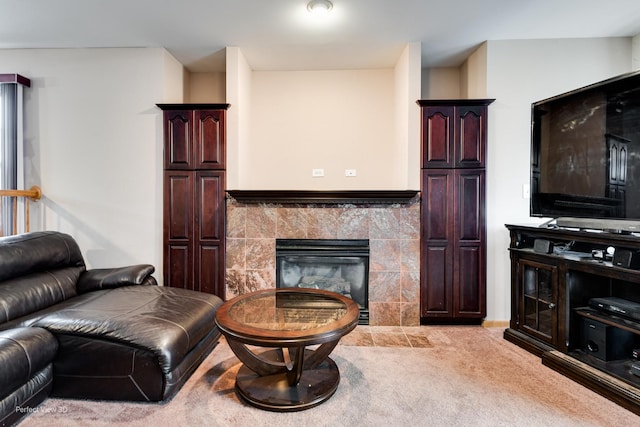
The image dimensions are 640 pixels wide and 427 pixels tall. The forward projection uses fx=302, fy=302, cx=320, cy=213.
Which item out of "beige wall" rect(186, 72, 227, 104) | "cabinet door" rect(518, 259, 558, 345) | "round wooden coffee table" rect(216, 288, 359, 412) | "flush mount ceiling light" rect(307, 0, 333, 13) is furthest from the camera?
"beige wall" rect(186, 72, 227, 104)

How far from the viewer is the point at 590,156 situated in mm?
2160

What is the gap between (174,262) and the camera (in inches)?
122

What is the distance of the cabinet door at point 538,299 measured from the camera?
227 centimetres

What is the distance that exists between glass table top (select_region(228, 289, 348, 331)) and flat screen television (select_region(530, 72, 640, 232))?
6.14 feet

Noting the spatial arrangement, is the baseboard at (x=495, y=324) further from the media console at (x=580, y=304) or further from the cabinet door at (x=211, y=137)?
the cabinet door at (x=211, y=137)

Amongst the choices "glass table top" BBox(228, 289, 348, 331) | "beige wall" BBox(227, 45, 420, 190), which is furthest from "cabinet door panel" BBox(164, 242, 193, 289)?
"glass table top" BBox(228, 289, 348, 331)

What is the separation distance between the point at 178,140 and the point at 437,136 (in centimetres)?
260

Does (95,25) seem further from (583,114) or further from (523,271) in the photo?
(523,271)

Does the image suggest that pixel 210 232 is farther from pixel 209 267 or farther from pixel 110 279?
pixel 110 279

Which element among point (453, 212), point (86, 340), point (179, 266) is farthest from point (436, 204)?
point (86, 340)

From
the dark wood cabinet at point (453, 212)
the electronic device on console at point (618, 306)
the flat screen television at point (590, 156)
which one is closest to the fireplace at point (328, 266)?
the dark wood cabinet at point (453, 212)

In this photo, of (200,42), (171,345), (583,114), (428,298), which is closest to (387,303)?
(428,298)

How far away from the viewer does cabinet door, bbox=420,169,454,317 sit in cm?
296

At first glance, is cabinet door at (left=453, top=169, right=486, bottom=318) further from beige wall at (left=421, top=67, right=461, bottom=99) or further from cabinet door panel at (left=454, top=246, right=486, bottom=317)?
beige wall at (left=421, top=67, right=461, bottom=99)
